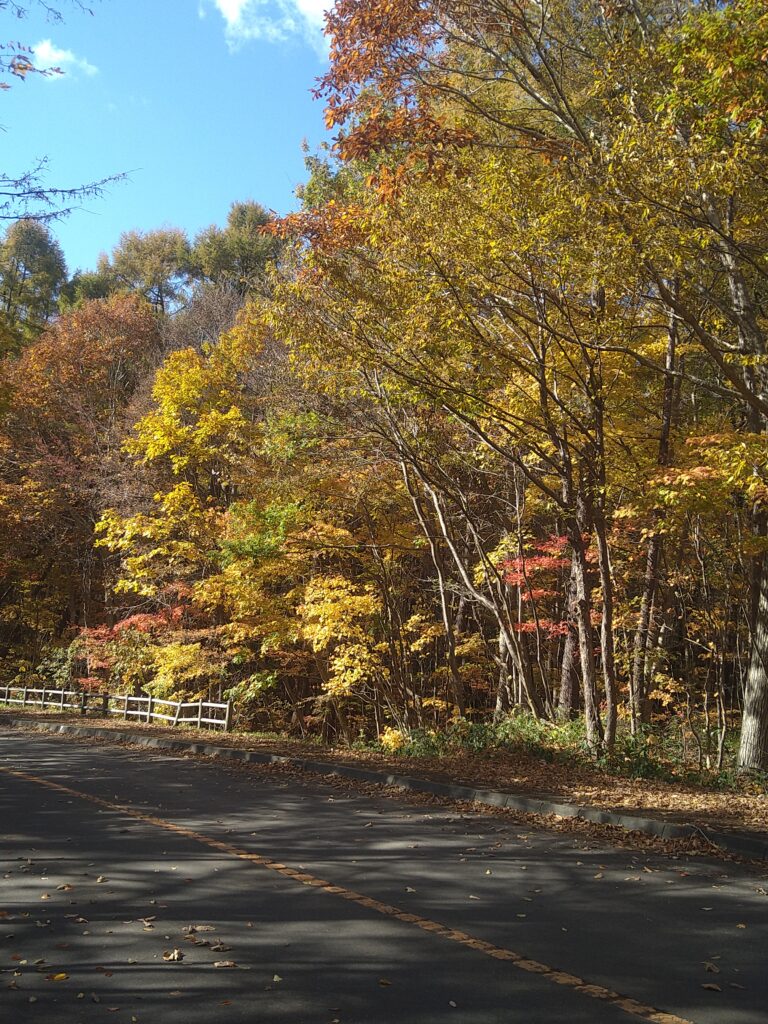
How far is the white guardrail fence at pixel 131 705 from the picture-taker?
1986 centimetres

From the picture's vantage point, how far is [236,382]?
23.6 metres

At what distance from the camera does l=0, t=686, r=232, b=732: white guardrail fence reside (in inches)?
782

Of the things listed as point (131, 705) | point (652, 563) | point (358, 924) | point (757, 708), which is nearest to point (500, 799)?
point (757, 708)

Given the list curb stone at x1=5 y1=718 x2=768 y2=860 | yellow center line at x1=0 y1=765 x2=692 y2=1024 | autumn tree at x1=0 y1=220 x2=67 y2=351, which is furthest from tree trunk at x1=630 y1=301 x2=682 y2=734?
autumn tree at x1=0 y1=220 x2=67 y2=351

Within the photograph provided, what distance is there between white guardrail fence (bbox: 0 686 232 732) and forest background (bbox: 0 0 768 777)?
0.77 meters

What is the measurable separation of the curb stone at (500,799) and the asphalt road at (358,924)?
57 centimetres

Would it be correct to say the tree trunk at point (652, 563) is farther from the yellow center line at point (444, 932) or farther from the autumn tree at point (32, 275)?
the autumn tree at point (32, 275)

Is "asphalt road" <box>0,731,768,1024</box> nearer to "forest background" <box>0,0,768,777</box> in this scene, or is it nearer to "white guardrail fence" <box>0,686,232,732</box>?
"forest background" <box>0,0,768,777</box>

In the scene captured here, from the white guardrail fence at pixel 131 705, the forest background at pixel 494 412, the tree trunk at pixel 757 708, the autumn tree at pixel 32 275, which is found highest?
the autumn tree at pixel 32 275

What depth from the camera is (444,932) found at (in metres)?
4.70

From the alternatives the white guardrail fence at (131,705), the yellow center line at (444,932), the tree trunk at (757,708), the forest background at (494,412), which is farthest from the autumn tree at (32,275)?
the yellow center line at (444,932)

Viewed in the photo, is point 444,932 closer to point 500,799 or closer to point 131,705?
point 500,799

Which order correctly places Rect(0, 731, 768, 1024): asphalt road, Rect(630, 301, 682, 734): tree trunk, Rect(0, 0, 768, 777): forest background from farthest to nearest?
Rect(630, 301, 682, 734): tree trunk
Rect(0, 0, 768, 777): forest background
Rect(0, 731, 768, 1024): asphalt road

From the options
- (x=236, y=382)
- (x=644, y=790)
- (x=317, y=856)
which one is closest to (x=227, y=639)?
(x=236, y=382)
